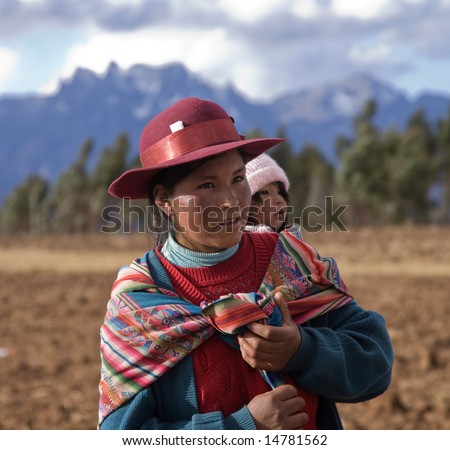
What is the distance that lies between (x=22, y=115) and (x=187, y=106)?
324ft

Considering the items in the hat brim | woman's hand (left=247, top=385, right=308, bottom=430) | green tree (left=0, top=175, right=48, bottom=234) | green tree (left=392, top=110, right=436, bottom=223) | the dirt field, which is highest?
green tree (left=0, top=175, right=48, bottom=234)

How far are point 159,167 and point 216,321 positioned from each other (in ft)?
1.25

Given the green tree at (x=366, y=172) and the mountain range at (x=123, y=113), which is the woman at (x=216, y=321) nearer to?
the mountain range at (x=123, y=113)

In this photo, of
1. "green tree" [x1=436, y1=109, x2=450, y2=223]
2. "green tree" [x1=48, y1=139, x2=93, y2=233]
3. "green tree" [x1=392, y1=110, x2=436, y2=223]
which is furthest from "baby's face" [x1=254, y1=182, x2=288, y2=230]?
"green tree" [x1=48, y1=139, x2=93, y2=233]

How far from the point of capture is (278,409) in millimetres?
1622

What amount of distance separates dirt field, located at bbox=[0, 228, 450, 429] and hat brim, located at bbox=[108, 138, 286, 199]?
4.28 m

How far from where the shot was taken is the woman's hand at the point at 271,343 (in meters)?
1.57

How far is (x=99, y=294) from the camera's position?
12.1m

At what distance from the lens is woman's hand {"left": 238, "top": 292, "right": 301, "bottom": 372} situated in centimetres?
157

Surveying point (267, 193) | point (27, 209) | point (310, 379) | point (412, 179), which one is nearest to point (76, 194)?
point (27, 209)

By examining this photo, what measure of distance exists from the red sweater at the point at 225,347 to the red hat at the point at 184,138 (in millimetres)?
233

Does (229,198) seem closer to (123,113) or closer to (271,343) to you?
(271,343)

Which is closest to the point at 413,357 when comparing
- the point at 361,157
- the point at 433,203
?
the point at 361,157

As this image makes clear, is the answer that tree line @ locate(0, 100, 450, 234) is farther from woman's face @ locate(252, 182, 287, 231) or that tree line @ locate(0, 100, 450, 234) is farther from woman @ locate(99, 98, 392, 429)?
woman @ locate(99, 98, 392, 429)
